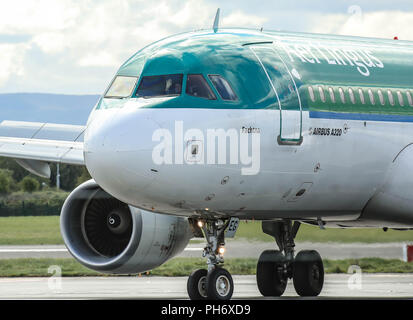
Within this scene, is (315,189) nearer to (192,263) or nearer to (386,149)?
(386,149)

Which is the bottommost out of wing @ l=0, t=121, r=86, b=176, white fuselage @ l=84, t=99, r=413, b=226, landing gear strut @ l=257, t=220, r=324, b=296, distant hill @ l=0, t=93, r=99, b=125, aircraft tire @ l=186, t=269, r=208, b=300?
aircraft tire @ l=186, t=269, r=208, b=300

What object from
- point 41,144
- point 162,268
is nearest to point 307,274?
point 41,144

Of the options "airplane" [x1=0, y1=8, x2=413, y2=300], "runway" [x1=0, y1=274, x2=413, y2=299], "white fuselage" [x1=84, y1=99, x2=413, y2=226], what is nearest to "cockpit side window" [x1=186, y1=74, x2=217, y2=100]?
"airplane" [x1=0, y1=8, x2=413, y2=300]

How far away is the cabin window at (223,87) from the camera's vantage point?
51.3ft

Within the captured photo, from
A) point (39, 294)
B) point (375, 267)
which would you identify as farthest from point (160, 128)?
point (375, 267)

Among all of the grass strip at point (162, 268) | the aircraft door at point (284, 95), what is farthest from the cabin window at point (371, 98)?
the grass strip at point (162, 268)

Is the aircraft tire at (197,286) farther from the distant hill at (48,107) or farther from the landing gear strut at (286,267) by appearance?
the distant hill at (48,107)

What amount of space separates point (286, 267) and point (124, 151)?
519 cm

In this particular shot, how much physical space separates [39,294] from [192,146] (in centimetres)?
601

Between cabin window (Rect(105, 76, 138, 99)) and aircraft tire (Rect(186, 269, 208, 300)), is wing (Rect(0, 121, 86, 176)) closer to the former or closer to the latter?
cabin window (Rect(105, 76, 138, 99))

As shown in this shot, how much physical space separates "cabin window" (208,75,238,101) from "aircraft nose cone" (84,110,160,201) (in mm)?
1095

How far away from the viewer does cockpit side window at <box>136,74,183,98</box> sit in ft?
51.2

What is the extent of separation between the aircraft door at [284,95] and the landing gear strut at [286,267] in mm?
3059
